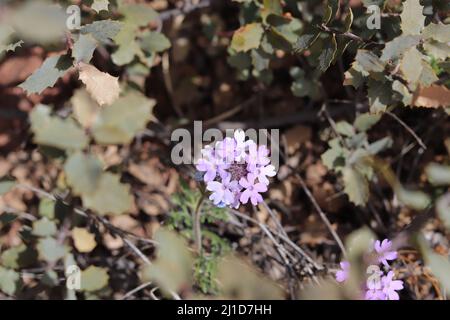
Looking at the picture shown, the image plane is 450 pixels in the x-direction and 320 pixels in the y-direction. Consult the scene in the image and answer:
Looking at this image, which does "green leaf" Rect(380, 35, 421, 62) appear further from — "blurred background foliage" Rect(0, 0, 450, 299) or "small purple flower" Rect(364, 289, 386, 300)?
"small purple flower" Rect(364, 289, 386, 300)

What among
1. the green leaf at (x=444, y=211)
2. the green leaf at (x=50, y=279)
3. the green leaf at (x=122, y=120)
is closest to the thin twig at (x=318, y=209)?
the green leaf at (x=444, y=211)

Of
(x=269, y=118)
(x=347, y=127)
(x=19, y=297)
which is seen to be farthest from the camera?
(x=269, y=118)

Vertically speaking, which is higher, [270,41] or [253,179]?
[270,41]

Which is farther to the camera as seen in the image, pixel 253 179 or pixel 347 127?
pixel 347 127

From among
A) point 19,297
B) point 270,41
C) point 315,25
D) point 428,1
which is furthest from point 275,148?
point 19,297

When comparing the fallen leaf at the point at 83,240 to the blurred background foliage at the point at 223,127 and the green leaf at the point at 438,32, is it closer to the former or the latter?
the blurred background foliage at the point at 223,127

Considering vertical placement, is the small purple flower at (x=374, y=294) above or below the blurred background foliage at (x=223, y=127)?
below

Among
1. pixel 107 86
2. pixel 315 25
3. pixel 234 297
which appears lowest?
pixel 234 297

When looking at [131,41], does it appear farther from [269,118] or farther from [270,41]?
[269,118]
